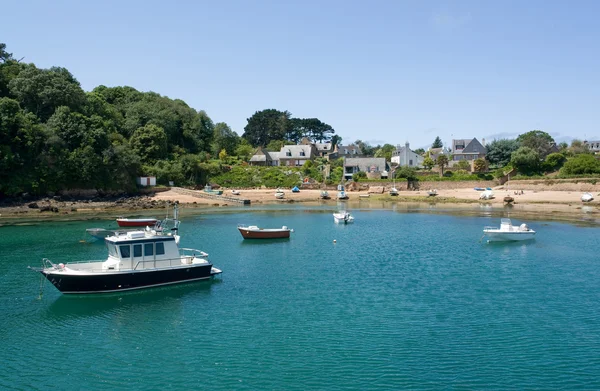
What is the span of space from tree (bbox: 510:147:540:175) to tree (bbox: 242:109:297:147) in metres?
74.4

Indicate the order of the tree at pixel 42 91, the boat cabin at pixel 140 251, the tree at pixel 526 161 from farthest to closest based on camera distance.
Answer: the tree at pixel 526 161
the tree at pixel 42 91
the boat cabin at pixel 140 251

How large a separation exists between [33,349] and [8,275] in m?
13.8

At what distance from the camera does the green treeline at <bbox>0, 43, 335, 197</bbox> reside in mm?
70312

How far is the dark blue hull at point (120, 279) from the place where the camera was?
2541 centimetres

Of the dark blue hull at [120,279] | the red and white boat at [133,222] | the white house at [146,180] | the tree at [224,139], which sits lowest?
the dark blue hull at [120,279]

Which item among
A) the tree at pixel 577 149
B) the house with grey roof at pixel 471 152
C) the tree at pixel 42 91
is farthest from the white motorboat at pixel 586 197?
the tree at pixel 42 91

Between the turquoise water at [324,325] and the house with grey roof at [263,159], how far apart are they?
249 ft

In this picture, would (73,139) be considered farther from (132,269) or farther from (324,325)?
(324,325)

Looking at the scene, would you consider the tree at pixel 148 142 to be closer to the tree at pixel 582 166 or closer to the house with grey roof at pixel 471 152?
the house with grey roof at pixel 471 152

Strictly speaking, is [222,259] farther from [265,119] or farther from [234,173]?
[265,119]

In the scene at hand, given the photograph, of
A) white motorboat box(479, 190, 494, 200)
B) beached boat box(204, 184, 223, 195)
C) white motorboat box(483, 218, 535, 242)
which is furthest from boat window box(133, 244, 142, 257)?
white motorboat box(479, 190, 494, 200)

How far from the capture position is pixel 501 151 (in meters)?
108

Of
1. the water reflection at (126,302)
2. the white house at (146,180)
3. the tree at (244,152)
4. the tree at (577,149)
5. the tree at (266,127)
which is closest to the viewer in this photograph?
the water reflection at (126,302)

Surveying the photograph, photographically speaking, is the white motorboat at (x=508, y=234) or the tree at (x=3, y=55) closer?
the white motorboat at (x=508, y=234)
